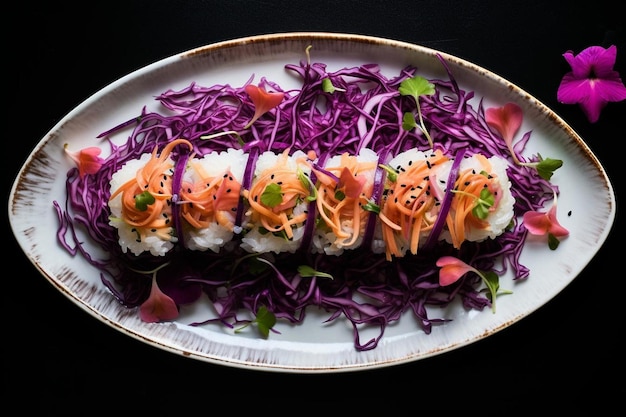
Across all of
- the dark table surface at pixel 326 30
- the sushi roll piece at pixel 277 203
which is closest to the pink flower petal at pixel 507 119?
the dark table surface at pixel 326 30

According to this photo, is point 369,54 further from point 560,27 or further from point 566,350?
point 566,350

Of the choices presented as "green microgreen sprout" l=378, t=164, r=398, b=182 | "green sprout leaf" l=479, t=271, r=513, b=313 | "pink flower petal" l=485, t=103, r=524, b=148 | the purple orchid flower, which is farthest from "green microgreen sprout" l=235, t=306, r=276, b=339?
the purple orchid flower

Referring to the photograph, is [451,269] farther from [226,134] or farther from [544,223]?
[226,134]

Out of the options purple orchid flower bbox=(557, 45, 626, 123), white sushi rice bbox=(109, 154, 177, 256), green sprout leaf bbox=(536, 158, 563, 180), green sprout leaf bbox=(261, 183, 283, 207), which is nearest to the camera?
green sprout leaf bbox=(261, 183, 283, 207)

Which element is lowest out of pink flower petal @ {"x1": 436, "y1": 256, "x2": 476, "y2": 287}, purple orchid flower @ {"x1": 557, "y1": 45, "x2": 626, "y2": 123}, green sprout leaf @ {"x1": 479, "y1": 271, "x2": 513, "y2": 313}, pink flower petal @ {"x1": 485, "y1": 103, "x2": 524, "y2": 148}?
green sprout leaf @ {"x1": 479, "y1": 271, "x2": 513, "y2": 313}

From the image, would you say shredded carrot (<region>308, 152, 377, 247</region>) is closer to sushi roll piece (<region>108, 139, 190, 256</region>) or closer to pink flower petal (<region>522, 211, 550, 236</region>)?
sushi roll piece (<region>108, 139, 190, 256</region>)

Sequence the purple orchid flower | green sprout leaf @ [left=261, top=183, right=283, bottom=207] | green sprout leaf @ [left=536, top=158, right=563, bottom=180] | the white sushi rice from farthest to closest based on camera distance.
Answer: the purple orchid flower → green sprout leaf @ [left=536, top=158, right=563, bottom=180] → the white sushi rice → green sprout leaf @ [left=261, top=183, right=283, bottom=207]

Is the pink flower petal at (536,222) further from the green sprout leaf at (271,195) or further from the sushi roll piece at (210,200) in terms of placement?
the sushi roll piece at (210,200)

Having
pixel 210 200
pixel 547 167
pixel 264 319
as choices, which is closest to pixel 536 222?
pixel 547 167
